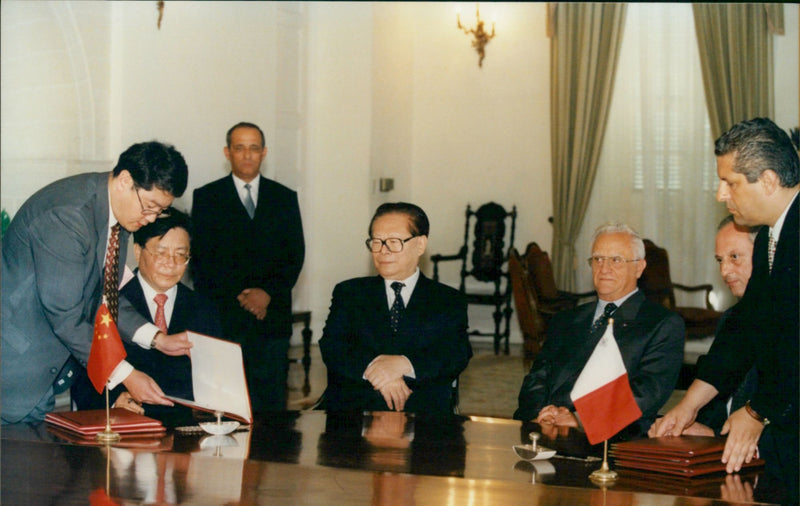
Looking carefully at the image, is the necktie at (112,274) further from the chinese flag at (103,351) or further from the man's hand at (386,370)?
the man's hand at (386,370)

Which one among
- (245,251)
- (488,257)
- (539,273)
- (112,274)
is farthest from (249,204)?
(488,257)

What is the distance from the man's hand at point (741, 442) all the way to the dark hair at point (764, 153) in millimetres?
657

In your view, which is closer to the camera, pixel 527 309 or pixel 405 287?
pixel 405 287

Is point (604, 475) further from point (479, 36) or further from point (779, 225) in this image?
point (479, 36)

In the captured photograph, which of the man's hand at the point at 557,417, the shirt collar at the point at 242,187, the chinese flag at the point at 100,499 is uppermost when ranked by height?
the shirt collar at the point at 242,187

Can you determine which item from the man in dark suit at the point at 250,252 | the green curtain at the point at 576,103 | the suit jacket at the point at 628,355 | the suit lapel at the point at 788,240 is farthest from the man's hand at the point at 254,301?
the green curtain at the point at 576,103

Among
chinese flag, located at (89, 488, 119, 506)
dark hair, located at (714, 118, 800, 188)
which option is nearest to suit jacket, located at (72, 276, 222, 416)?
chinese flag, located at (89, 488, 119, 506)

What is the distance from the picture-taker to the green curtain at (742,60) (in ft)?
29.9

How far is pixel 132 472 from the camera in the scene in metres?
2.38

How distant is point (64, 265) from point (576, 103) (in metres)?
7.48

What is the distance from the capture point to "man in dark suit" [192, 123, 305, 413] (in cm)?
530

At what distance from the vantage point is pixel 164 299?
12.0 ft

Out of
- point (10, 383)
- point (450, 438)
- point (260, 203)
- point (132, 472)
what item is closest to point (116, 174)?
point (10, 383)

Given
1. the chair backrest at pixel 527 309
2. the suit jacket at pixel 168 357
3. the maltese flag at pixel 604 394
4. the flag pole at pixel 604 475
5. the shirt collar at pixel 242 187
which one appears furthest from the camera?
the chair backrest at pixel 527 309
